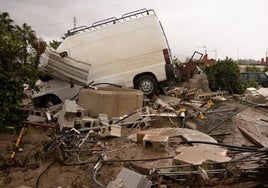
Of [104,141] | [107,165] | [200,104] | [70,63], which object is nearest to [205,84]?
[200,104]

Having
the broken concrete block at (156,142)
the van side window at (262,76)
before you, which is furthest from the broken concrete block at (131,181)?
the van side window at (262,76)

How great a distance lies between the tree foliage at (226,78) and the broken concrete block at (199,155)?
43.1ft

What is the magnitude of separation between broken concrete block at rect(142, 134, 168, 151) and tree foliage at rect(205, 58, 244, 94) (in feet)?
43.2

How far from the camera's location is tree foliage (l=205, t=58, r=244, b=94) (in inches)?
782

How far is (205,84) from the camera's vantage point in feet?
64.8

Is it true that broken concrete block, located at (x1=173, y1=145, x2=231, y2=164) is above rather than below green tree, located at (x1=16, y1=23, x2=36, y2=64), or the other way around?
below

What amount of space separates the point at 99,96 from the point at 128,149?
381 centimetres

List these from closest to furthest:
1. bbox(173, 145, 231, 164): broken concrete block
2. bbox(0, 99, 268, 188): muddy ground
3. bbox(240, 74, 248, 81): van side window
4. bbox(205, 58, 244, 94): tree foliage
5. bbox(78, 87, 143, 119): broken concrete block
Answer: bbox(0, 99, 268, 188): muddy ground, bbox(173, 145, 231, 164): broken concrete block, bbox(78, 87, 143, 119): broken concrete block, bbox(205, 58, 244, 94): tree foliage, bbox(240, 74, 248, 81): van side window

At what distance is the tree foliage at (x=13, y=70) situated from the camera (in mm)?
9422

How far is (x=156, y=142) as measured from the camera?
23.9 feet

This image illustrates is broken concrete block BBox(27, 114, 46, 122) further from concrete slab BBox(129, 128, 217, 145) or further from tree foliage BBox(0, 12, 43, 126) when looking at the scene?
concrete slab BBox(129, 128, 217, 145)

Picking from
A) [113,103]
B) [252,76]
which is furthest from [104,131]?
[252,76]

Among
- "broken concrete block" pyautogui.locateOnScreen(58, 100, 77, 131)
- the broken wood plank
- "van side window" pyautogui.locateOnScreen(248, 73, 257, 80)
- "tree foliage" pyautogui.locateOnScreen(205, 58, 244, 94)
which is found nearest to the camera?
the broken wood plank

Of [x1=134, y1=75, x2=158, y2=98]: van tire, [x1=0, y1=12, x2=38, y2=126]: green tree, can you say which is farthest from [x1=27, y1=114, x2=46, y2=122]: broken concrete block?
[x1=134, y1=75, x2=158, y2=98]: van tire
